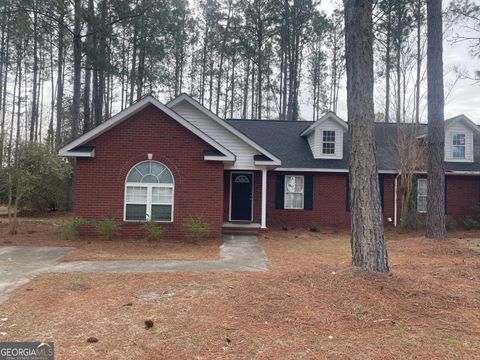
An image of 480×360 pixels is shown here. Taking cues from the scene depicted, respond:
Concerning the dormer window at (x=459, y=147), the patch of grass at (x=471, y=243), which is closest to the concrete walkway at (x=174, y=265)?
the patch of grass at (x=471, y=243)

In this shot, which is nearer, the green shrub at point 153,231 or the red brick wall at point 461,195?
the green shrub at point 153,231

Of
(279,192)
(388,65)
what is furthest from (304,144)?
(388,65)

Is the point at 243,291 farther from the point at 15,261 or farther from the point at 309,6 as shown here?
the point at 309,6

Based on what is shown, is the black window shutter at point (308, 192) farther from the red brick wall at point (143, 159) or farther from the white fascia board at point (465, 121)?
the white fascia board at point (465, 121)

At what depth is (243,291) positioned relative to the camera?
5.53 meters

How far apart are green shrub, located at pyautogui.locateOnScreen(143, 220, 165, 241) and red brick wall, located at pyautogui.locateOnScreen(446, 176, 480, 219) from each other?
42.4 feet

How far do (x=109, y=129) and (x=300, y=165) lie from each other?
8.05m

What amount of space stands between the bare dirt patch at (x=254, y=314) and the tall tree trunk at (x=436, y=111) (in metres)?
4.94

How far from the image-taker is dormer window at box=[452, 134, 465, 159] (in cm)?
1655

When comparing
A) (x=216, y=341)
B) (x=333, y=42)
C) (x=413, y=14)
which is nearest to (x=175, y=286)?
(x=216, y=341)

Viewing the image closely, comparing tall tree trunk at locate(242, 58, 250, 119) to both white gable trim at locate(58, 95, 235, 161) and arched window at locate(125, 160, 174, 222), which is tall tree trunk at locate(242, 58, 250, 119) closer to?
white gable trim at locate(58, 95, 235, 161)

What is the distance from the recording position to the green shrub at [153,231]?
10.5 m

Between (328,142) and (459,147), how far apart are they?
20.5 ft

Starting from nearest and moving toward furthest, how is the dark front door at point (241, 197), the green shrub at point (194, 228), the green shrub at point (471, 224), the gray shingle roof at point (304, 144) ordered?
the green shrub at point (194, 228), the dark front door at point (241, 197), the green shrub at point (471, 224), the gray shingle roof at point (304, 144)
